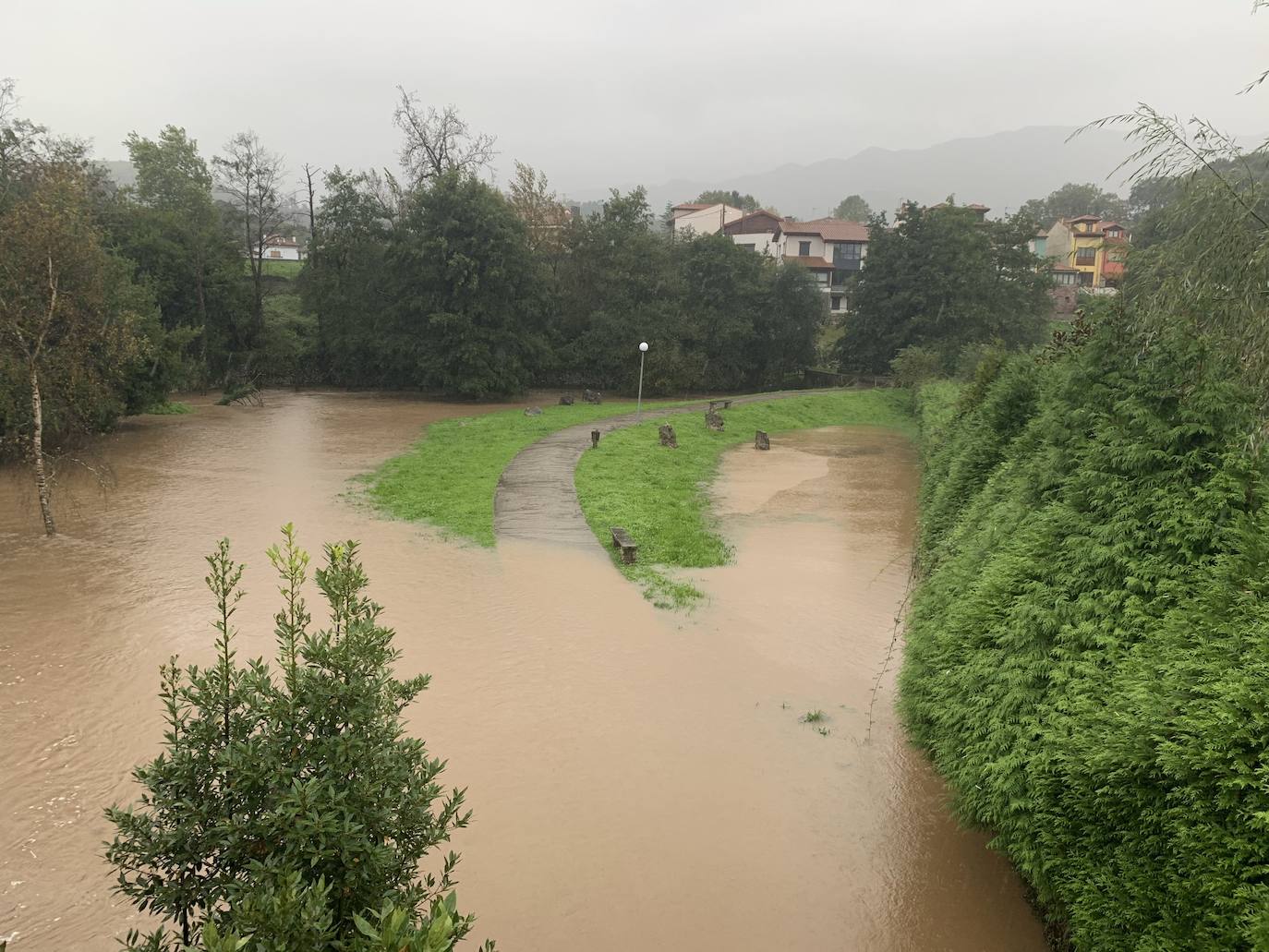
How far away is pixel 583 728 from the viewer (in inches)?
340

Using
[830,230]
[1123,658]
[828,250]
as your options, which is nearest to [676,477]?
[1123,658]

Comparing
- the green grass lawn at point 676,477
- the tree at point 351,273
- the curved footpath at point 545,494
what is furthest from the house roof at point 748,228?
the curved footpath at point 545,494

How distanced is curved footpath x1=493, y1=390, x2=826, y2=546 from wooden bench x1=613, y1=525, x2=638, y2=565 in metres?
0.60

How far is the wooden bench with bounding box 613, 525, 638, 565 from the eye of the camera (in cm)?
1438

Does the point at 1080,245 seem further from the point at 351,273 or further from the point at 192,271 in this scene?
the point at 192,271

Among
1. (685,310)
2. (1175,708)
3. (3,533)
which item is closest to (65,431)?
(3,533)

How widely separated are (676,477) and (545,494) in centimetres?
444

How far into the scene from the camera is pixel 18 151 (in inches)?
974

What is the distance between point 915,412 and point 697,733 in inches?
1227

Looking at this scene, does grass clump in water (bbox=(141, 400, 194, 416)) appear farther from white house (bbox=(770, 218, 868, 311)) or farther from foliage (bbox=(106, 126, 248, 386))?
white house (bbox=(770, 218, 868, 311))

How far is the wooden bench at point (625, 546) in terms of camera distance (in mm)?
14383

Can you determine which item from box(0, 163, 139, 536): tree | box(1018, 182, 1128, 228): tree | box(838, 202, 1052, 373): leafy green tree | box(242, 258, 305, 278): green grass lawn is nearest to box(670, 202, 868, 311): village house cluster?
box(838, 202, 1052, 373): leafy green tree

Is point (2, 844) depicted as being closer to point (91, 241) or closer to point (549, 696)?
point (549, 696)

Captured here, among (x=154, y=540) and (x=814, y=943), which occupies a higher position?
(x=154, y=540)
